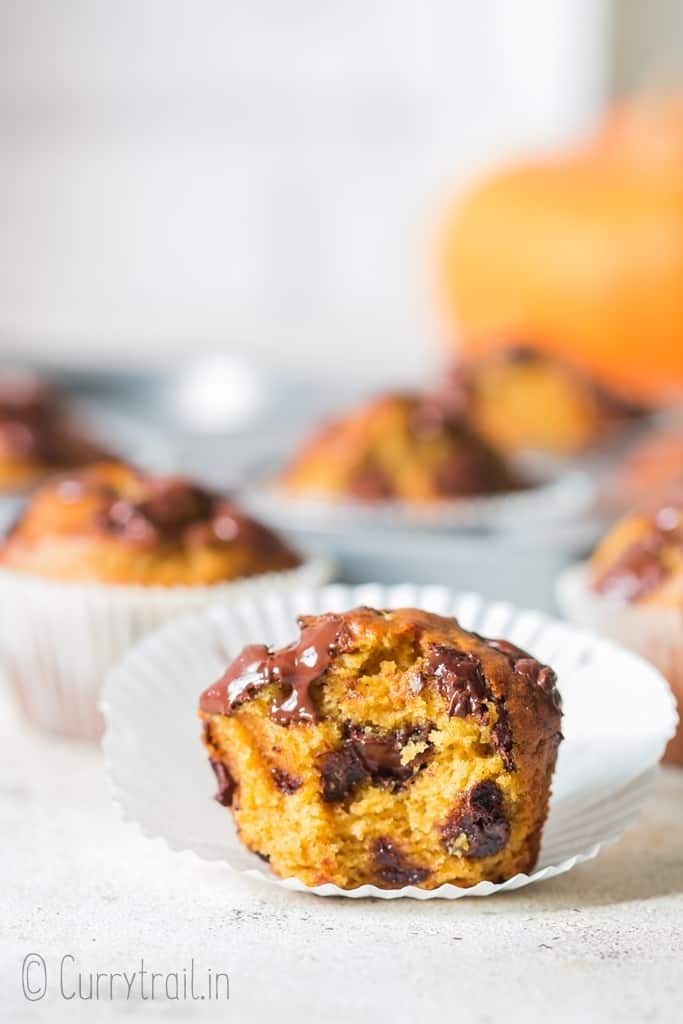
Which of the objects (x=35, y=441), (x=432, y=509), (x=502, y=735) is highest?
(x=502, y=735)

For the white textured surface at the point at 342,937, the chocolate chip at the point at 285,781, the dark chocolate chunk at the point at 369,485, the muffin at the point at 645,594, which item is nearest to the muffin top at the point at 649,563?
the muffin at the point at 645,594

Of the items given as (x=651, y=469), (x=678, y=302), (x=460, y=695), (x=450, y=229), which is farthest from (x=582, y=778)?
(x=450, y=229)

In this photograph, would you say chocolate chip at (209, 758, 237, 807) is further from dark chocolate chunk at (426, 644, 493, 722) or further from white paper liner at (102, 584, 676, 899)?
dark chocolate chunk at (426, 644, 493, 722)

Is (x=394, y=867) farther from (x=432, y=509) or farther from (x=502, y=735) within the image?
(x=432, y=509)

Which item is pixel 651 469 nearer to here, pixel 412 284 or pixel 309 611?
pixel 309 611

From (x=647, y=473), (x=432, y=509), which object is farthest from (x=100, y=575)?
(x=647, y=473)

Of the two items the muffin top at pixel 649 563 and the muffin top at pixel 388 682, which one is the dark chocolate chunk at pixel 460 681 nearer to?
the muffin top at pixel 388 682

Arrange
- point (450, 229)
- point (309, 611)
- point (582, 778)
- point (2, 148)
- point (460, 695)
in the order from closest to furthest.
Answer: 1. point (460, 695)
2. point (582, 778)
3. point (309, 611)
4. point (450, 229)
5. point (2, 148)

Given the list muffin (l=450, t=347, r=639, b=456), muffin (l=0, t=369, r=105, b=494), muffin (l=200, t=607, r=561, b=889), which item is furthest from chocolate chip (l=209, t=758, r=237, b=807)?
muffin (l=450, t=347, r=639, b=456)
